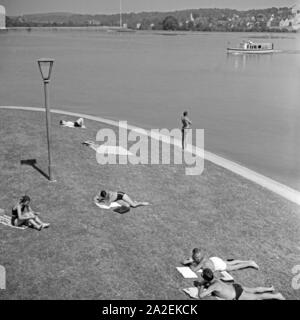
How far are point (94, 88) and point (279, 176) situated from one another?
Result: 3492cm

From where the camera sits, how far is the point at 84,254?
29.1 feet

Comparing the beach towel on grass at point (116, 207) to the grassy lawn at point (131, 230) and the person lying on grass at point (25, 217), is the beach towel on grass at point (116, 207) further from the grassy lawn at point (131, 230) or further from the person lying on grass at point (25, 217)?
the person lying on grass at point (25, 217)

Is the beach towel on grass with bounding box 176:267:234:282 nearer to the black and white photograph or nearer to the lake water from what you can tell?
the black and white photograph

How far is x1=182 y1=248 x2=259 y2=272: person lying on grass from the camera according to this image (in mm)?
8452

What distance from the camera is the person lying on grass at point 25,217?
9.62m

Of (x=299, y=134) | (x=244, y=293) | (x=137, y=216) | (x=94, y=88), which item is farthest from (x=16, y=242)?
(x=94, y=88)

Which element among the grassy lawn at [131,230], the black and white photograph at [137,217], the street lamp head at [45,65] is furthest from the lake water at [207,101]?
the street lamp head at [45,65]

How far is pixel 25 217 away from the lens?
964 centimetres

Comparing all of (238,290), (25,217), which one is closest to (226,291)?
(238,290)

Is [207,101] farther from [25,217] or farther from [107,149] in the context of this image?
[25,217]

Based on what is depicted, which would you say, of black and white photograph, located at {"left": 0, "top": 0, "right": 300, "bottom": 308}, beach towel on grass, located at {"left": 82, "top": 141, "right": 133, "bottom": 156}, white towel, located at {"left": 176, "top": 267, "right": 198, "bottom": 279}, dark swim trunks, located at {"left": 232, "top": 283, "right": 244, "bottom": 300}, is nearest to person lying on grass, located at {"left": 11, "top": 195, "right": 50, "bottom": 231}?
black and white photograph, located at {"left": 0, "top": 0, "right": 300, "bottom": 308}

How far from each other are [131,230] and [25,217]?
86.0 inches

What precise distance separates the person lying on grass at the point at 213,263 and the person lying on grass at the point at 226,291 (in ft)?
1.84

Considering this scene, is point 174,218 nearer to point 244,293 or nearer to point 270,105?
point 244,293
